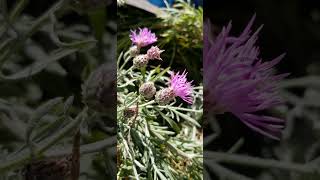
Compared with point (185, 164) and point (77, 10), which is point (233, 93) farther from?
point (77, 10)

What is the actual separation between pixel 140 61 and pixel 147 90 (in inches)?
2.2

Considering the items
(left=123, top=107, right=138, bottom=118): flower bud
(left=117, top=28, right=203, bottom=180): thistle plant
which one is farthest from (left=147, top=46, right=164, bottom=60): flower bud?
(left=123, top=107, right=138, bottom=118): flower bud

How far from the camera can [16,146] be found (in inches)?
33.9

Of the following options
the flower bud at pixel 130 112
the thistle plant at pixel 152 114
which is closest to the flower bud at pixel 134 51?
the thistle plant at pixel 152 114

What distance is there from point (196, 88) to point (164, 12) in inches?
7.1

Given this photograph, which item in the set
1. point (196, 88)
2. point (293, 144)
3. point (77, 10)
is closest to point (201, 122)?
point (196, 88)

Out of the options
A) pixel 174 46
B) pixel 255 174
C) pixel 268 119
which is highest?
pixel 174 46

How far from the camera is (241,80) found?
1007 millimetres

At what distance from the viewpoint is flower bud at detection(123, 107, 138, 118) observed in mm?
991

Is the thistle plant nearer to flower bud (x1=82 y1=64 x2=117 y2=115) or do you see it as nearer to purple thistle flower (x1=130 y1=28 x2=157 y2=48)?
purple thistle flower (x1=130 y1=28 x2=157 y2=48)

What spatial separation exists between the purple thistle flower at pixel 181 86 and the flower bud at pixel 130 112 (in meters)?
0.08

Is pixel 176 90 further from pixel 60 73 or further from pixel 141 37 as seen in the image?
pixel 60 73

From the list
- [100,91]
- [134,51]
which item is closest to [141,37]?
[134,51]

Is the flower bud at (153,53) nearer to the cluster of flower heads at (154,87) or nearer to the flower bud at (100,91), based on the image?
the cluster of flower heads at (154,87)
